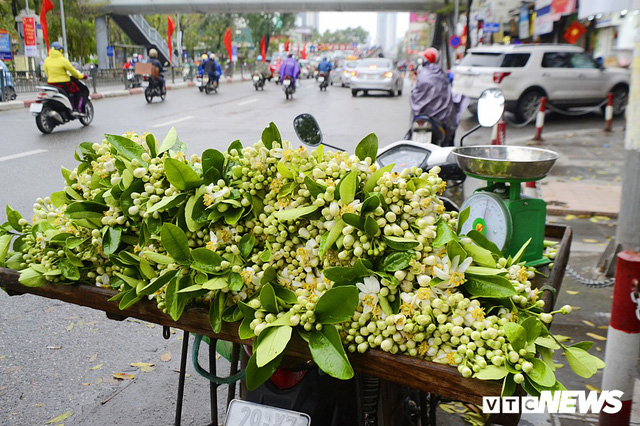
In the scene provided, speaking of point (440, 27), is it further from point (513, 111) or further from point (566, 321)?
point (566, 321)

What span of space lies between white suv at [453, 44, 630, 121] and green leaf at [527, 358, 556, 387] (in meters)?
12.9

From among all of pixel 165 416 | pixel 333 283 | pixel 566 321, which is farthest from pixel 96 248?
pixel 566 321

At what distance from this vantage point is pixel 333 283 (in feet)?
5.16

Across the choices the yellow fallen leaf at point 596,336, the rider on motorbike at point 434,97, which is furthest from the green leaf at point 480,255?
the rider on motorbike at point 434,97

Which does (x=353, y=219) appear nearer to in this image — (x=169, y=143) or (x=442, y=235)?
(x=442, y=235)

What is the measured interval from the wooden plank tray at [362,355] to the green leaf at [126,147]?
17.4 inches

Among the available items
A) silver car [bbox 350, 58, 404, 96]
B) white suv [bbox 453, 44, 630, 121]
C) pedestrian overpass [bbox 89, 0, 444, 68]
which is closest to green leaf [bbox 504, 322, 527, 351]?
white suv [bbox 453, 44, 630, 121]

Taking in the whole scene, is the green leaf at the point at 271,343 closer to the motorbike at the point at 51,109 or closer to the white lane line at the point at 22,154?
the white lane line at the point at 22,154

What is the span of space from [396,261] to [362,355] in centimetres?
25

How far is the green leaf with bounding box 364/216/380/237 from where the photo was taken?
154 cm

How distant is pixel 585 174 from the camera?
28.7 ft

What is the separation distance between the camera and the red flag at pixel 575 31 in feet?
A: 66.0

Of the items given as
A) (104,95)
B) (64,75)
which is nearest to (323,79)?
(104,95)

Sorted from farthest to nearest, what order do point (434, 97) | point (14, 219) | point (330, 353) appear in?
point (434, 97) < point (14, 219) < point (330, 353)
